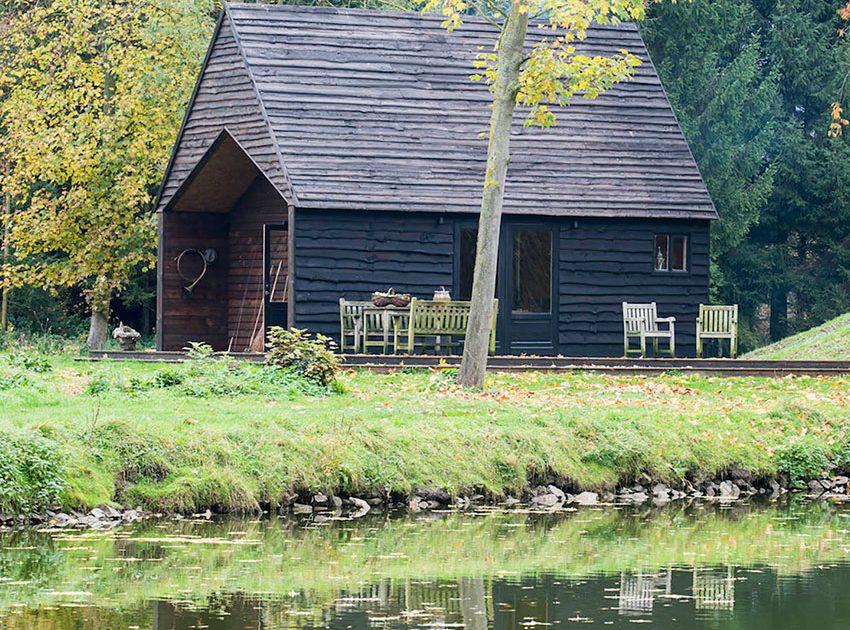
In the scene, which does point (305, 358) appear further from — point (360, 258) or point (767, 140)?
point (767, 140)

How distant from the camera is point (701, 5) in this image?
44.0 metres

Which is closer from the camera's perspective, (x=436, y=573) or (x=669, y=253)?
(x=436, y=573)

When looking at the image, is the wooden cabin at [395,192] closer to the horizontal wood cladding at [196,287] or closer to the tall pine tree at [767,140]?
the horizontal wood cladding at [196,287]

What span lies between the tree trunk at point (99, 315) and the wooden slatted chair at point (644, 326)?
38.5ft

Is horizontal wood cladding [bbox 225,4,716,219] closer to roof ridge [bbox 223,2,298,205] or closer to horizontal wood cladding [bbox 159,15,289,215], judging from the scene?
roof ridge [bbox 223,2,298,205]

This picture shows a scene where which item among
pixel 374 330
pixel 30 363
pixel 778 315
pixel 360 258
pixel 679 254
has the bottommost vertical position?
pixel 30 363

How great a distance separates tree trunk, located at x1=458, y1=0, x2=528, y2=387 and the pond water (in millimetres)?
6331

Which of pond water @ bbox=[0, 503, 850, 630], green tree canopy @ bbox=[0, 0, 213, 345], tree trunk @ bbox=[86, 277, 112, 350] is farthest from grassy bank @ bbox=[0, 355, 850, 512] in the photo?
tree trunk @ bbox=[86, 277, 112, 350]

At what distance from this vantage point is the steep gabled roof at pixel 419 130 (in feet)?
93.1

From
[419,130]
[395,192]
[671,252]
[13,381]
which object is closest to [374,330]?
[395,192]

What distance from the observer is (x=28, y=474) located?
1375 cm

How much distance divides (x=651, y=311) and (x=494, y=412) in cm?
1263

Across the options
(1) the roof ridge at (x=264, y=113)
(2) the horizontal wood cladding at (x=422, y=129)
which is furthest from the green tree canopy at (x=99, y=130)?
(1) the roof ridge at (x=264, y=113)

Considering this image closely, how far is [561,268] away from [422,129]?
3420mm
